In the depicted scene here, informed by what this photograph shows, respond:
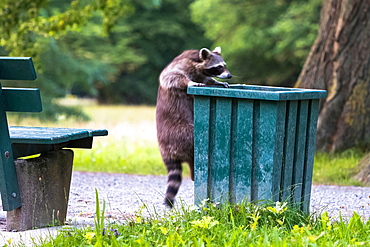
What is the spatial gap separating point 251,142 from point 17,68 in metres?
1.83

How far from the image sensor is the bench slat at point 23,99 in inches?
181

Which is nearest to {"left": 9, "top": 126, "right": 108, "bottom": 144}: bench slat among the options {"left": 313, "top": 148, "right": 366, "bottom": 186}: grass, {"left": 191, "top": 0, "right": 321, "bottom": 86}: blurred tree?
{"left": 313, "top": 148, "right": 366, "bottom": 186}: grass

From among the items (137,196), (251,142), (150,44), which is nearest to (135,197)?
(137,196)

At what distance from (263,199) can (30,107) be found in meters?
1.91

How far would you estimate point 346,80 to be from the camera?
33.0ft

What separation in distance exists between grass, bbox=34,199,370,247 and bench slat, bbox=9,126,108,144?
69cm

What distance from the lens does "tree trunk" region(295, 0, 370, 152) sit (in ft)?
32.5

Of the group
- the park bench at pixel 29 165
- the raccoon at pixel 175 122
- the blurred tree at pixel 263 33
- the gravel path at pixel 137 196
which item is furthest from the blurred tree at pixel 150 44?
the park bench at pixel 29 165

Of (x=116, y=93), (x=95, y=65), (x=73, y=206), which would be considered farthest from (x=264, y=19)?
(x=73, y=206)

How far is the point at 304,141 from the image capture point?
4.88 metres

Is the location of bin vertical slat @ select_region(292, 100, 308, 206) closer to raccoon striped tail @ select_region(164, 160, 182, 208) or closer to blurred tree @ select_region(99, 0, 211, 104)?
raccoon striped tail @ select_region(164, 160, 182, 208)

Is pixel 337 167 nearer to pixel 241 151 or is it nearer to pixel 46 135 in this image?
pixel 241 151

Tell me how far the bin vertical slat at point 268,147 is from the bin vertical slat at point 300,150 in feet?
0.95

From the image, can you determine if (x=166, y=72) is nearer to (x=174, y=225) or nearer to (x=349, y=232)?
(x=174, y=225)
